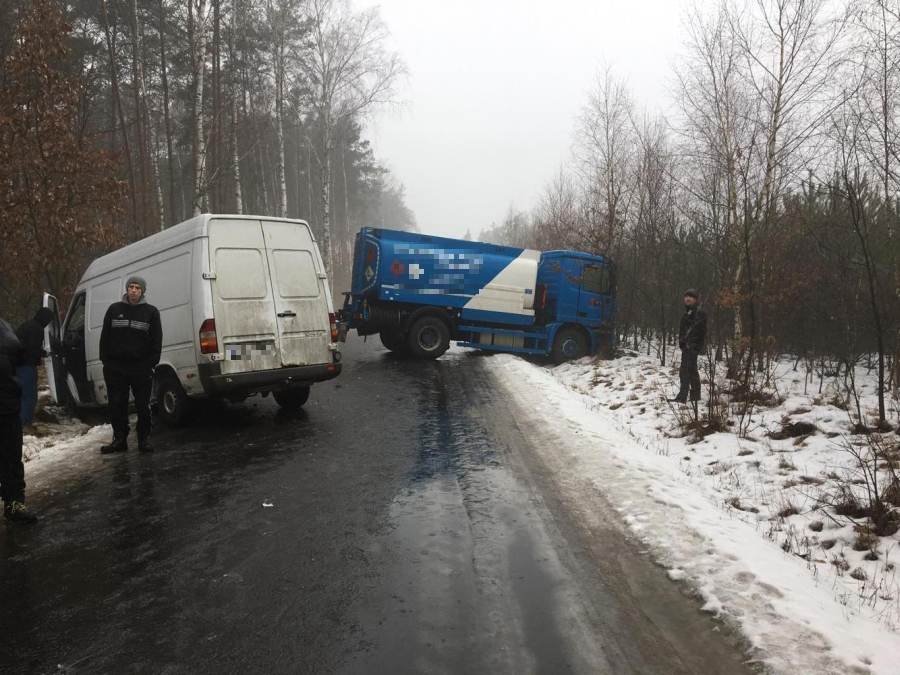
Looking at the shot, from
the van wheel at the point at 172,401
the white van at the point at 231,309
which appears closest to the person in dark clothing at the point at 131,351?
the white van at the point at 231,309

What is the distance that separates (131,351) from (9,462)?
72.6 inches

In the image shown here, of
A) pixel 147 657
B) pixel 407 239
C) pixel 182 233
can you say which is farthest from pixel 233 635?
pixel 407 239

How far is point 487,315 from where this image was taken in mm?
14711

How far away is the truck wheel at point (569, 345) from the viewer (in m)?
15.4

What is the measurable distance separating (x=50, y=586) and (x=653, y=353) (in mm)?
14566

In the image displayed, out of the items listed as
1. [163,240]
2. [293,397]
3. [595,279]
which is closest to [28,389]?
[163,240]

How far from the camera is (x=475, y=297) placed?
573 inches

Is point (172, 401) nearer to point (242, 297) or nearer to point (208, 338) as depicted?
point (208, 338)

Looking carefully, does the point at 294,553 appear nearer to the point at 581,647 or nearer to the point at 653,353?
the point at 581,647

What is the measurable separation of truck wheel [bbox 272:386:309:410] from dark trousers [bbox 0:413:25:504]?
3900 mm

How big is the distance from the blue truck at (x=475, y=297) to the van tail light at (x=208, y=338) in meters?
6.94

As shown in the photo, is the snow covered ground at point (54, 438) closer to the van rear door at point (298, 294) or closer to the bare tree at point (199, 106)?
the van rear door at point (298, 294)

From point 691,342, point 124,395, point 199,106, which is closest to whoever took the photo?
point 124,395

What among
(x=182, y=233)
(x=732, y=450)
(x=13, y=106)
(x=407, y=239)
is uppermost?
(x=13, y=106)
